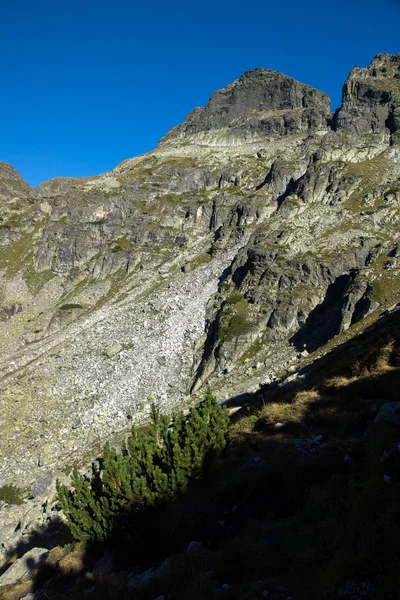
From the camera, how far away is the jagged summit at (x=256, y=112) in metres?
142

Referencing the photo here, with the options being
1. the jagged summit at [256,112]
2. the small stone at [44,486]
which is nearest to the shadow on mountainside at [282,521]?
the small stone at [44,486]

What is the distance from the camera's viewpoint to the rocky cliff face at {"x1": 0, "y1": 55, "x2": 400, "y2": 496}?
4522cm

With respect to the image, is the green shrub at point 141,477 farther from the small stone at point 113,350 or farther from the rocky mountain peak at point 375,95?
the rocky mountain peak at point 375,95

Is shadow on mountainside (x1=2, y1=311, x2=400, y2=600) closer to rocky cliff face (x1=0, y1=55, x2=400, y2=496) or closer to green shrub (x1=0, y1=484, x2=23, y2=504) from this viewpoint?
rocky cliff face (x1=0, y1=55, x2=400, y2=496)

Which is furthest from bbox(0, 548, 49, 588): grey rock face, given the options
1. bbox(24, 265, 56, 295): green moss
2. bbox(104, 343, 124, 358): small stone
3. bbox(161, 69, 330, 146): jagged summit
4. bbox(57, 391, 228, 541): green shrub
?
bbox(161, 69, 330, 146): jagged summit

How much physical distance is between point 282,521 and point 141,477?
5.67 metres

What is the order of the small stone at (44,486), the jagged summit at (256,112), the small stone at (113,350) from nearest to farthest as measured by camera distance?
the small stone at (44,486) < the small stone at (113,350) < the jagged summit at (256,112)

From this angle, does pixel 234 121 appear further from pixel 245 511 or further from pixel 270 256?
pixel 245 511

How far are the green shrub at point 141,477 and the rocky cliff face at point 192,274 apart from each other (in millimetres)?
21088

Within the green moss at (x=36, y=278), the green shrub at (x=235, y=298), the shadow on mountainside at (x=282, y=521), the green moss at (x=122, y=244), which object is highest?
the green moss at (x=122, y=244)

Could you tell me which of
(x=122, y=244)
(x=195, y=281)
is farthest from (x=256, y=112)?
(x=195, y=281)

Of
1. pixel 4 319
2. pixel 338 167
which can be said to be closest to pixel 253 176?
pixel 338 167

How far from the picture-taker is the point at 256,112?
16238cm

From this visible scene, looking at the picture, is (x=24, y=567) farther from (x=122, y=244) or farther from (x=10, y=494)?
(x=122, y=244)
